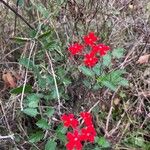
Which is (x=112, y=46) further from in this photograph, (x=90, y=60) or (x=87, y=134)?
(x=87, y=134)

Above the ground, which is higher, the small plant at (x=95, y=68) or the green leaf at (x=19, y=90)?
the small plant at (x=95, y=68)

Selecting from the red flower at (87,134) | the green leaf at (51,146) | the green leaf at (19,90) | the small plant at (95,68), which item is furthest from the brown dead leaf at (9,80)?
the red flower at (87,134)

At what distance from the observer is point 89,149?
6.38 ft

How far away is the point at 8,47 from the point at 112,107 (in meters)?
0.64

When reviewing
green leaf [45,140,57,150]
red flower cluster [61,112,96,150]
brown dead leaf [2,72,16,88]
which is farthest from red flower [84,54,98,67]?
brown dead leaf [2,72,16,88]

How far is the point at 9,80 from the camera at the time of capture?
2.22 metres

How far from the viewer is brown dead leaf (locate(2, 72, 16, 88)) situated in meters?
2.22

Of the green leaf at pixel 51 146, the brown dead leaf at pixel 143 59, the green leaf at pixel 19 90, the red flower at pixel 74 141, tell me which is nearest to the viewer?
the red flower at pixel 74 141

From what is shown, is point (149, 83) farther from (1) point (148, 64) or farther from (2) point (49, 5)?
(2) point (49, 5)

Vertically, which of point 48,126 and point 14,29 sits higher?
point 14,29

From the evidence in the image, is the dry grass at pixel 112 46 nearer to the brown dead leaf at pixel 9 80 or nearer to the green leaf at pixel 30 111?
the brown dead leaf at pixel 9 80

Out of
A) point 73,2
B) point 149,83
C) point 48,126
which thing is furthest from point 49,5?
point 48,126

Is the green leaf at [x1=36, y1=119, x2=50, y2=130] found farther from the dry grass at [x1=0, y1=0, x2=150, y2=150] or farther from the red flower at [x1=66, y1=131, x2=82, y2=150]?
the dry grass at [x1=0, y1=0, x2=150, y2=150]

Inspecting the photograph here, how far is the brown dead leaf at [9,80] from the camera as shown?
2.22 meters
